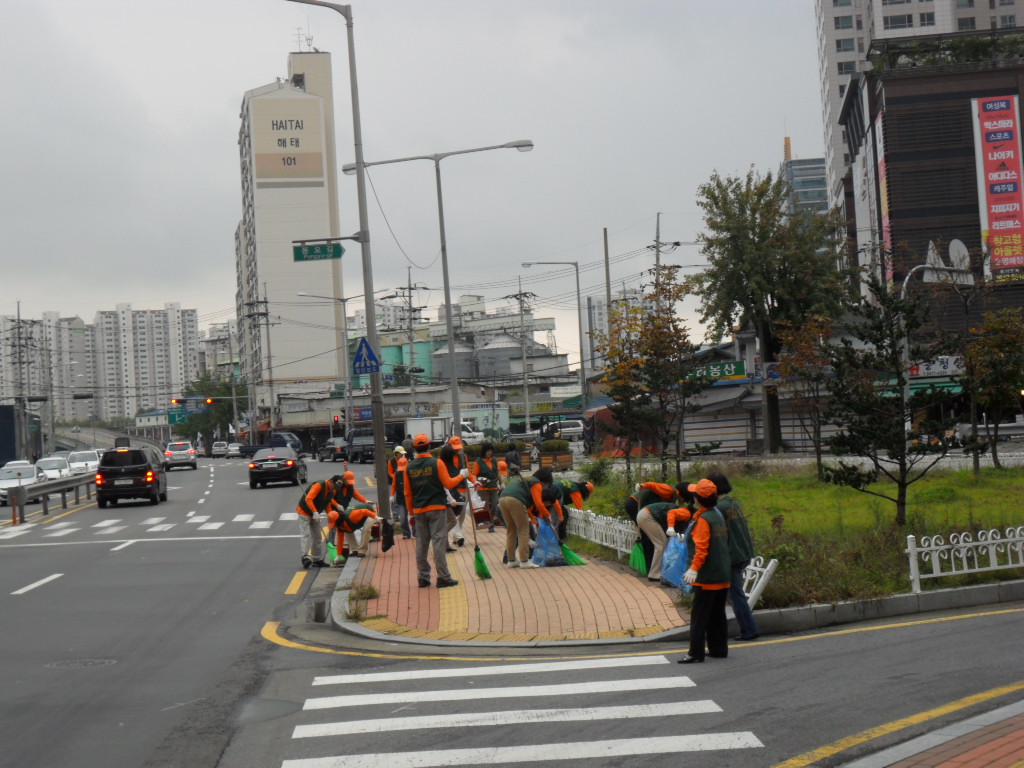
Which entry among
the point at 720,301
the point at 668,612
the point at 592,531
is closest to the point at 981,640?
the point at 668,612

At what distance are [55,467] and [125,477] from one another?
41.7 ft

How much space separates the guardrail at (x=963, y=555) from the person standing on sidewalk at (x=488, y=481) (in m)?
8.08

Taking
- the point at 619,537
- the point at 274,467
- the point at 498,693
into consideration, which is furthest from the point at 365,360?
the point at 274,467

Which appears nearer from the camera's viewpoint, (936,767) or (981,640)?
(936,767)

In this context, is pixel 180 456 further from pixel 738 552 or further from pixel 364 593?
pixel 738 552

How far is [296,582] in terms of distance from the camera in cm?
1546

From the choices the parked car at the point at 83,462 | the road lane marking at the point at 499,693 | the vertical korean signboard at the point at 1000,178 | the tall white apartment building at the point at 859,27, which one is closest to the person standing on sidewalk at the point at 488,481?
the road lane marking at the point at 499,693

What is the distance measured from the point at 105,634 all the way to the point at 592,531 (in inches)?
286

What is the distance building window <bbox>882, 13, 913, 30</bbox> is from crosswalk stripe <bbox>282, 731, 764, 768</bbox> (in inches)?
3446

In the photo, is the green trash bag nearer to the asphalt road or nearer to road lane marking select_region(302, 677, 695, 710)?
the asphalt road

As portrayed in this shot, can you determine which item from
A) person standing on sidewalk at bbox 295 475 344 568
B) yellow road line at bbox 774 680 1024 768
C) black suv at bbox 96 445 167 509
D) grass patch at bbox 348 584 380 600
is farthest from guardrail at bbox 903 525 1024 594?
black suv at bbox 96 445 167 509

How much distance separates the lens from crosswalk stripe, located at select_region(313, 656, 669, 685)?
350 inches

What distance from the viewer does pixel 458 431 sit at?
26484 mm

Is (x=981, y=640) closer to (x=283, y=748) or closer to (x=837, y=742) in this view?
(x=837, y=742)
